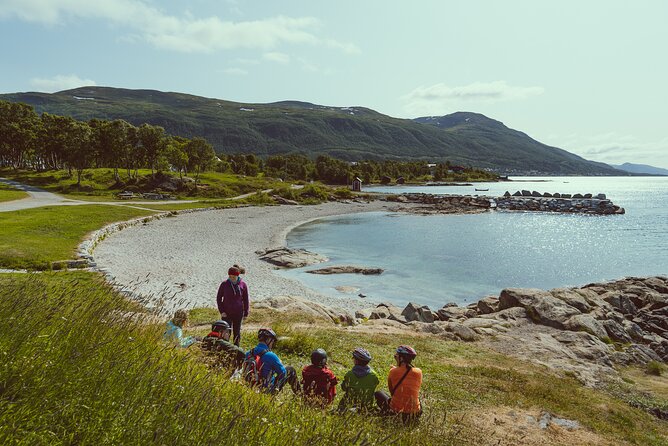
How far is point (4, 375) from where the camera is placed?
3623mm

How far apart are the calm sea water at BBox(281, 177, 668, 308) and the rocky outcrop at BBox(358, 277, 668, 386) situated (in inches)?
251

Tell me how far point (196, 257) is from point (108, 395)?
31.9m

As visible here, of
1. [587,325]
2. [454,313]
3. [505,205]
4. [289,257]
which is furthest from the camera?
[505,205]

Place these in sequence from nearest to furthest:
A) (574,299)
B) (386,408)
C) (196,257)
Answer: (386,408)
(574,299)
(196,257)

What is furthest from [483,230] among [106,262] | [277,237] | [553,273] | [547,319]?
[106,262]

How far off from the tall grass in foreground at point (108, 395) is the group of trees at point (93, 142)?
257 ft

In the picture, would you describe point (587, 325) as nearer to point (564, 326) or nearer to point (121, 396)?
point (564, 326)

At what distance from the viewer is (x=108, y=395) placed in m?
3.95

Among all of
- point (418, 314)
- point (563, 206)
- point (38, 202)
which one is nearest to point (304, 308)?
point (418, 314)


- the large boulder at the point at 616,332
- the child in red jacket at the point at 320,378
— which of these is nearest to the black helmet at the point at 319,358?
the child in red jacket at the point at 320,378

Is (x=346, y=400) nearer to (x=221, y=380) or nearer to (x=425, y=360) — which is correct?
(x=221, y=380)

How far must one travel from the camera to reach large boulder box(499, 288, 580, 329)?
19.9m

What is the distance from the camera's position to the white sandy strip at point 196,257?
24.4m

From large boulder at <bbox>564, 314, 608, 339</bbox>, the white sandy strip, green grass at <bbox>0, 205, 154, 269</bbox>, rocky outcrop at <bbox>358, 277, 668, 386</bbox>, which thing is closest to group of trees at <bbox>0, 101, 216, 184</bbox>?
the white sandy strip
